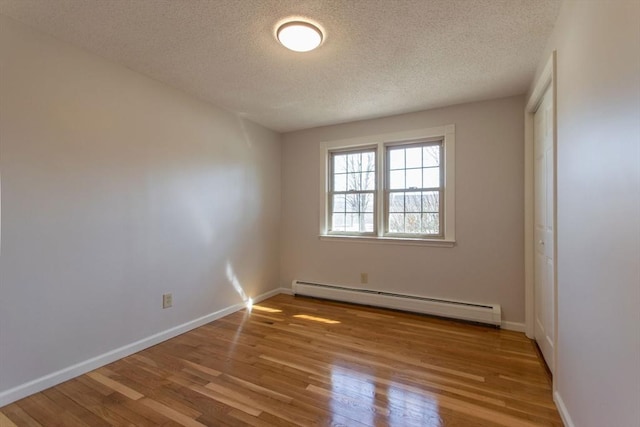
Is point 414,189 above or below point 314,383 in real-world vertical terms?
above

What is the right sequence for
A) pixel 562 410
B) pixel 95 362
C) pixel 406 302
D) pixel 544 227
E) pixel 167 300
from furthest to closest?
pixel 406 302, pixel 167 300, pixel 544 227, pixel 95 362, pixel 562 410

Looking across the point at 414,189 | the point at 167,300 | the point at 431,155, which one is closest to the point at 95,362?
the point at 167,300

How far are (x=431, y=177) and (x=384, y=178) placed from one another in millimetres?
559

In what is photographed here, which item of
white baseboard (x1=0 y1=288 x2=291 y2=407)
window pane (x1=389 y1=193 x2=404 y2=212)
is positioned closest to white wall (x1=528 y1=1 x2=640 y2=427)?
window pane (x1=389 y1=193 x2=404 y2=212)

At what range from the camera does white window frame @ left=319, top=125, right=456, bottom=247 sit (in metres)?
3.23

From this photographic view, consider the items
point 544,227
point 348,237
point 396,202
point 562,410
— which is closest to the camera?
point 562,410

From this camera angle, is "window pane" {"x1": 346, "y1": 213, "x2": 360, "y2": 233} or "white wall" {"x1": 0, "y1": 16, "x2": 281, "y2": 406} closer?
"white wall" {"x1": 0, "y1": 16, "x2": 281, "y2": 406}

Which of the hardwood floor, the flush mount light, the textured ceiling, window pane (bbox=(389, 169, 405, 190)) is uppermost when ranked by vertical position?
the textured ceiling

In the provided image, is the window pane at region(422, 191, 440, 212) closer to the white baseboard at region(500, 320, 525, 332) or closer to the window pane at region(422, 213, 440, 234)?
the window pane at region(422, 213, 440, 234)

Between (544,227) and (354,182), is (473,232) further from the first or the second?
(354,182)

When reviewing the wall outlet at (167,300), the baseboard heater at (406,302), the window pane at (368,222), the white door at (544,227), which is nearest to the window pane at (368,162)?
the window pane at (368,222)

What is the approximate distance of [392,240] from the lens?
139 inches

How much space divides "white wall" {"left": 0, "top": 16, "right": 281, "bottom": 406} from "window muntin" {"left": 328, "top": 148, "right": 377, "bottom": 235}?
145 cm

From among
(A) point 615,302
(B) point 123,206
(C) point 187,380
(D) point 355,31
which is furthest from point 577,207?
(B) point 123,206
